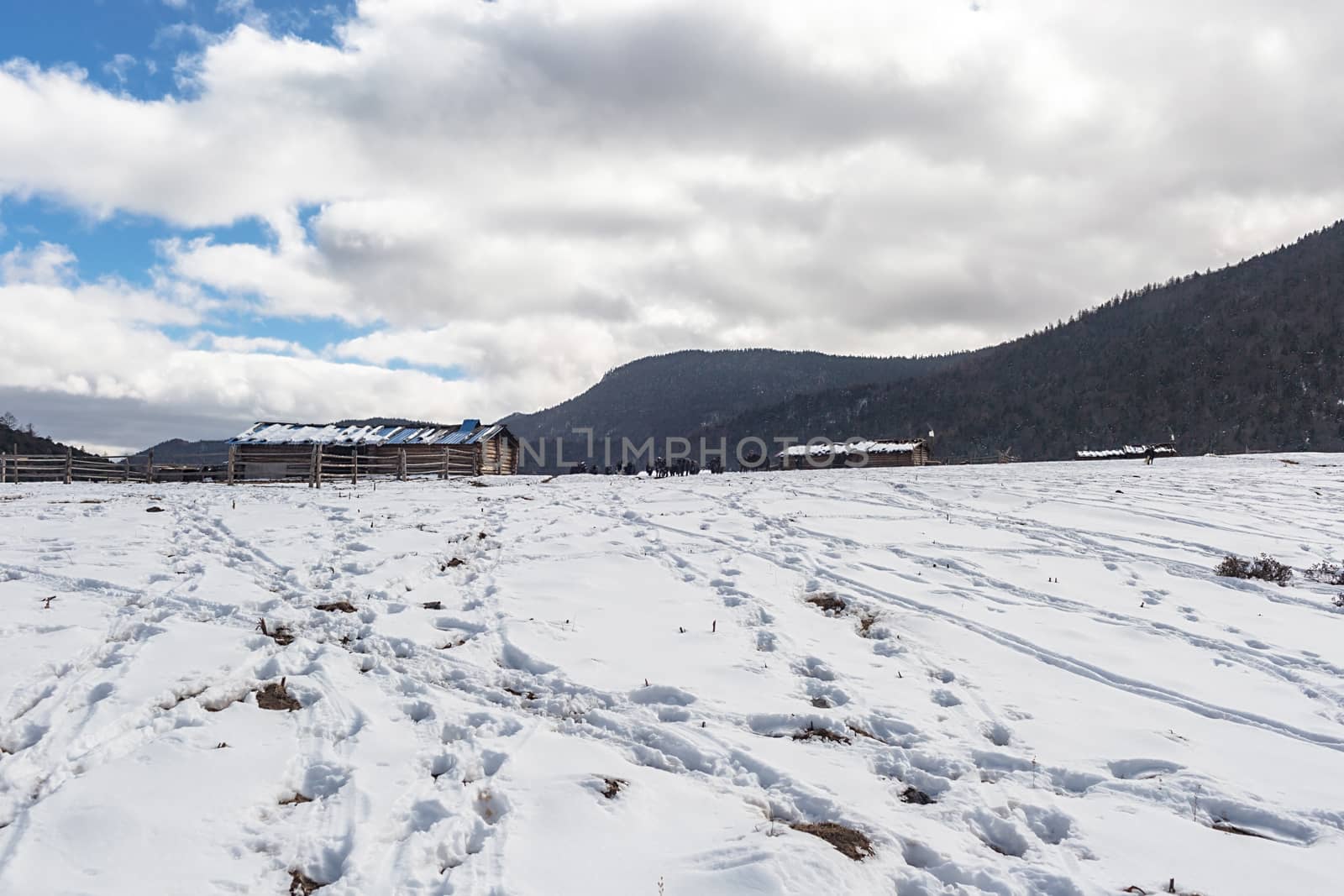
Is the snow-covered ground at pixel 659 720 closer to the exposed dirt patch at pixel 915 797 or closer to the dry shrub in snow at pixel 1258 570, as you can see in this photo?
the exposed dirt patch at pixel 915 797

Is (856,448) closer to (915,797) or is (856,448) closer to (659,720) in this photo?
(659,720)

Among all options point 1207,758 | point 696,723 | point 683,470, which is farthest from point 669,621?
point 683,470

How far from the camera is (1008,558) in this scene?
12055 millimetres

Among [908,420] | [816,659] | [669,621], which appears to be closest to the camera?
[816,659]

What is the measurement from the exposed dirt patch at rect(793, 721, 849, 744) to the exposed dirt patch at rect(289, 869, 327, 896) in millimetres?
3478

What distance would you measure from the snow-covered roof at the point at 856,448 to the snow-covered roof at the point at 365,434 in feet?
84.2

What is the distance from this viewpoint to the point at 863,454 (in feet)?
182

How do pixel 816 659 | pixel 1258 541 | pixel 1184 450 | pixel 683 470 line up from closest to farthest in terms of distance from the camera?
pixel 816 659, pixel 1258 541, pixel 683 470, pixel 1184 450

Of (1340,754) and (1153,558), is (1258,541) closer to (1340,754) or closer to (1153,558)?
(1153,558)

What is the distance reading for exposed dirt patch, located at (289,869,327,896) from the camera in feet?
11.3

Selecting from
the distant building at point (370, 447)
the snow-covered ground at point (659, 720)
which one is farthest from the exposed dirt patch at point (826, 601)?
the distant building at point (370, 447)

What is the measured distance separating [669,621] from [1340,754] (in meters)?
6.23

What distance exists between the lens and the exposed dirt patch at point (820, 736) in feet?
17.8

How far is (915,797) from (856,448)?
175 ft
